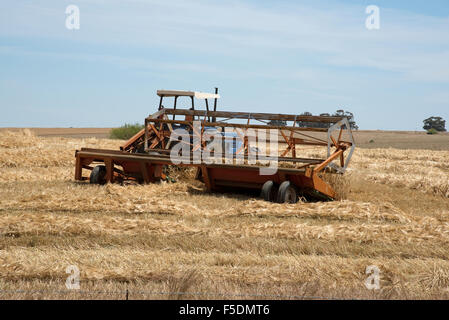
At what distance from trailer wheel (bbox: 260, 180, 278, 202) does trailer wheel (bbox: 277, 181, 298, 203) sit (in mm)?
255

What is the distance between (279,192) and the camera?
9.73 m

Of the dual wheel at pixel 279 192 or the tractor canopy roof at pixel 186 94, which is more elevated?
the tractor canopy roof at pixel 186 94

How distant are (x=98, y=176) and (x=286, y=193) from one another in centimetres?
453

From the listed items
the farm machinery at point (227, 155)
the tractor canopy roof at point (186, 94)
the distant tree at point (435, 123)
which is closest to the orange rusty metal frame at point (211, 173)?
the farm machinery at point (227, 155)

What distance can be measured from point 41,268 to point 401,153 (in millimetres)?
21300

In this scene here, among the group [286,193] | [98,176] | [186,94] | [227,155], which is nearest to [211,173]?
[227,155]

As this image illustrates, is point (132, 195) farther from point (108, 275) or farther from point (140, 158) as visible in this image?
point (108, 275)

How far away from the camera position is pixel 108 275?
471 centimetres

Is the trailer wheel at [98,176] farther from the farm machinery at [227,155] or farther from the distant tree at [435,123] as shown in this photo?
the distant tree at [435,123]

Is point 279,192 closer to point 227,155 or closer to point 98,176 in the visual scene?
point 227,155

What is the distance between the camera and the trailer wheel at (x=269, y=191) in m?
9.94

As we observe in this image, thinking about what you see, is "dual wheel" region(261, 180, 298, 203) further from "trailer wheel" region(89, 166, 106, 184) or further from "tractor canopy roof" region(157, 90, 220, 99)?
"tractor canopy roof" region(157, 90, 220, 99)

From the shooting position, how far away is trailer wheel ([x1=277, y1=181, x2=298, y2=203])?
9.70 metres
